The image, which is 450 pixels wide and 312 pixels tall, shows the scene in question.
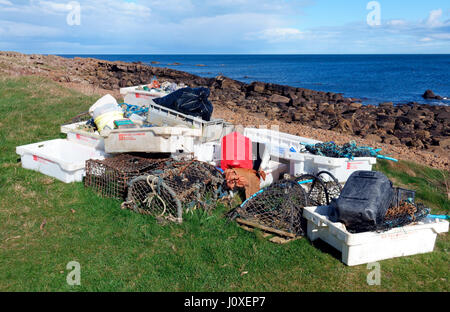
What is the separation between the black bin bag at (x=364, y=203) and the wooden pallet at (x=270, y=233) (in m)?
0.62

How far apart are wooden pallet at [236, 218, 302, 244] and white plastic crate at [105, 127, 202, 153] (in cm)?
159

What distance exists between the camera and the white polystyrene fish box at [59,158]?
5.46 metres

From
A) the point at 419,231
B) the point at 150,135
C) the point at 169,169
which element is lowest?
the point at 419,231

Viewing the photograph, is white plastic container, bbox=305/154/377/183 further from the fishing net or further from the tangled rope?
the tangled rope

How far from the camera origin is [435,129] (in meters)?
15.8

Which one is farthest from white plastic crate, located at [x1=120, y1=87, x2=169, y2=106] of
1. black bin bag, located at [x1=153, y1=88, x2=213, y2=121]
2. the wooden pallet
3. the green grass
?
the wooden pallet

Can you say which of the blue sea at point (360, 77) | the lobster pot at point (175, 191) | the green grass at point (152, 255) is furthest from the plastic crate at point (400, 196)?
the blue sea at point (360, 77)

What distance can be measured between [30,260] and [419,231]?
13.7ft

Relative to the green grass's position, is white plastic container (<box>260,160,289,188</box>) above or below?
above

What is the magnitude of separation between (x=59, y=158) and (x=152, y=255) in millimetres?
3176

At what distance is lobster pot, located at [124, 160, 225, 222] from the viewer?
4488 mm
